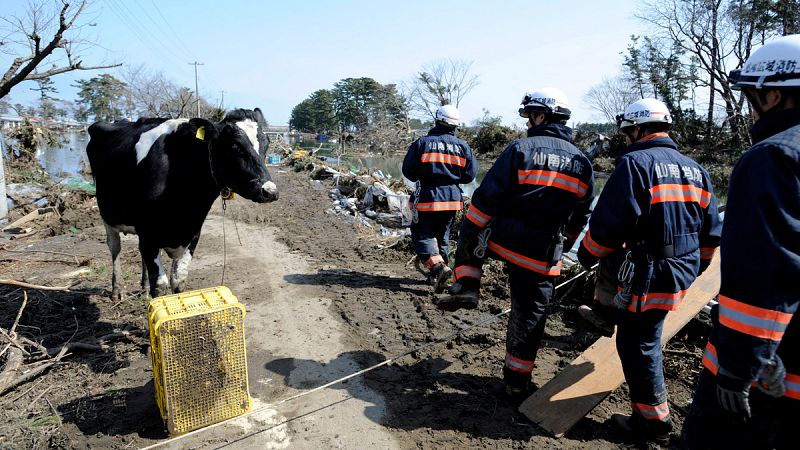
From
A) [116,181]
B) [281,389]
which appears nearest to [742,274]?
[281,389]

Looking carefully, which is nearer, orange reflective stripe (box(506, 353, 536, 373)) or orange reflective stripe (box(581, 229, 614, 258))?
orange reflective stripe (box(581, 229, 614, 258))

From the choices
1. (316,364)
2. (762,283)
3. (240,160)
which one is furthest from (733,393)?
(240,160)

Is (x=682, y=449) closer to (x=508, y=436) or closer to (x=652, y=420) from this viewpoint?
(x=652, y=420)

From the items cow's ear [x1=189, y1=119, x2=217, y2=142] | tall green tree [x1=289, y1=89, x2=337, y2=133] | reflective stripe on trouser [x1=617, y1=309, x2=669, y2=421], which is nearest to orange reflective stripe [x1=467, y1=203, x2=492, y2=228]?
reflective stripe on trouser [x1=617, y1=309, x2=669, y2=421]

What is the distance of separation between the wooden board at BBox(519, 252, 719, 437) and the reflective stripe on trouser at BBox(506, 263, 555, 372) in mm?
253

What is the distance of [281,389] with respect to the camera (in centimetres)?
362

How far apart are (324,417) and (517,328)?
1549 mm

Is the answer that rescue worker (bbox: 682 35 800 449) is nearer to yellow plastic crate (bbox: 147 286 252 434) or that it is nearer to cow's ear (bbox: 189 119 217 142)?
yellow plastic crate (bbox: 147 286 252 434)

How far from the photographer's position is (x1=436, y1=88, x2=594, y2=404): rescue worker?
3193mm

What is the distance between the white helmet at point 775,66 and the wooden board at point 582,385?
2.19 meters

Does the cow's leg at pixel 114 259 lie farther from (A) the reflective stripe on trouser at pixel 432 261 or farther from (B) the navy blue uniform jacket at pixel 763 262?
(B) the navy blue uniform jacket at pixel 763 262

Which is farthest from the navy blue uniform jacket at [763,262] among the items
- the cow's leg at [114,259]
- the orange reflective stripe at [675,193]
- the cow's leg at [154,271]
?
the cow's leg at [114,259]

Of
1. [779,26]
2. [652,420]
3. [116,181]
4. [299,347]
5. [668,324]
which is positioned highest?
[779,26]

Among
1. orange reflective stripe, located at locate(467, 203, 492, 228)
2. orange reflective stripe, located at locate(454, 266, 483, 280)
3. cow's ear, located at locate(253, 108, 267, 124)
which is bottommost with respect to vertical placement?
orange reflective stripe, located at locate(454, 266, 483, 280)
